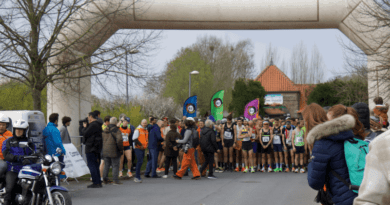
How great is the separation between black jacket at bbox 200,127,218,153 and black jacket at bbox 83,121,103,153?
404cm

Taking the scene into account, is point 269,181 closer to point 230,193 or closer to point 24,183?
point 230,193

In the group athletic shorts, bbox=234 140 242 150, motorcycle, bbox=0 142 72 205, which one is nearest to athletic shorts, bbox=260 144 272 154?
athletic shorts, bbox=234 140 242 150

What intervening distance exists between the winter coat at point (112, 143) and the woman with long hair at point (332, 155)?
29.3 ft

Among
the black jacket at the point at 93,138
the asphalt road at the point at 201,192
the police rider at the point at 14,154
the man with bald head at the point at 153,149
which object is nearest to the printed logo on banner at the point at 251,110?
the man with bald head at the point at 153,149

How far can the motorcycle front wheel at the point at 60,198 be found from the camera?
6904 mm

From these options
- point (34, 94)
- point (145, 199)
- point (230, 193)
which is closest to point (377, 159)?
point (145, 199)

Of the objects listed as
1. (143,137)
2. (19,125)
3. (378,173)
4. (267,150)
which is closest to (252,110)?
(267,150)

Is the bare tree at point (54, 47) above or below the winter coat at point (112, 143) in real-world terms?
above

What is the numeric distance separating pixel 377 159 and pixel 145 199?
841cm

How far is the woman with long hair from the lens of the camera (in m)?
3.71

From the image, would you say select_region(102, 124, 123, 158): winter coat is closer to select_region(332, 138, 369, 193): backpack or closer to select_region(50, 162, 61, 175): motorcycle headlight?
select_region(50, 162, 61, 175): motorcycle headlight

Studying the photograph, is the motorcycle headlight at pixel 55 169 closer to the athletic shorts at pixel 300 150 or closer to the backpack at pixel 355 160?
the backpack at pixel 355 160

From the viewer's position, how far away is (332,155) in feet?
12.3

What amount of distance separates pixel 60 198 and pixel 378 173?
604 centimetres
